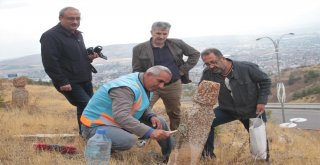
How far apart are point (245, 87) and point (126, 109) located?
186 centimetres

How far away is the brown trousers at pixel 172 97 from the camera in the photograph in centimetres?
636

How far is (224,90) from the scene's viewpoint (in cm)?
578

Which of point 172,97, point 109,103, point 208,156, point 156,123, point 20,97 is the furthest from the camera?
point 20,97

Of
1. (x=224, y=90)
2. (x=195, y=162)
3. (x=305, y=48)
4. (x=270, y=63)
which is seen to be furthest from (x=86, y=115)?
(x=305, y=48)

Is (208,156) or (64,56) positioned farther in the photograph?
(64,56)

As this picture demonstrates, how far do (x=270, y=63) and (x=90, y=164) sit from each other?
9012cm

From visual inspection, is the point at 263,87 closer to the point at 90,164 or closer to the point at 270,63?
the point at 90,164

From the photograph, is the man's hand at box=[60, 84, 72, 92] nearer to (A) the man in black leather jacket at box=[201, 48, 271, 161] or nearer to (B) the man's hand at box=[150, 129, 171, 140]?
(A) the man in black leather jacket at box=[201, 48, 271, 161]

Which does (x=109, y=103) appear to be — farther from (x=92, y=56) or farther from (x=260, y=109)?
(x=260, y=109)

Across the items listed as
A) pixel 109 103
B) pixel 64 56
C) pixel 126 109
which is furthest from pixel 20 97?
pixel 126 109

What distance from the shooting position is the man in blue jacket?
4434mm

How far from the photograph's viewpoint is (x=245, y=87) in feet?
18.6

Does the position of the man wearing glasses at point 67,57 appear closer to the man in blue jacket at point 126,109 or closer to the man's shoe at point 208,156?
the man in blue jacket at point 126,109

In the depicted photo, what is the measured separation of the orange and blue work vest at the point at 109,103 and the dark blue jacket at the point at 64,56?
3.40 feet
